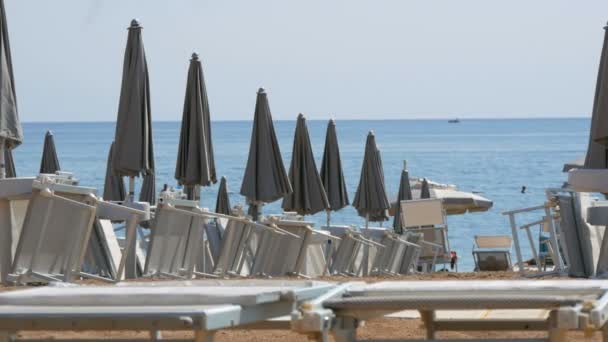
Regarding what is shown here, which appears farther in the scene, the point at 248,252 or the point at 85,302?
the point at 248,252

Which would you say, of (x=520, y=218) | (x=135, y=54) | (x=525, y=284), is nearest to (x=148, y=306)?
(x=525, y=284)

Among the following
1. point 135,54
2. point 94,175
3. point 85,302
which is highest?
point 135,54

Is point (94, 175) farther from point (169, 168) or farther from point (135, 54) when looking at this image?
point (135, 54)

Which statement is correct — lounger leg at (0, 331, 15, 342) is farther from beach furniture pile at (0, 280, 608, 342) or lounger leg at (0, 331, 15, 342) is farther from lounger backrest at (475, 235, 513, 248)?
lounger backrest at (475, 235, 513, 248)

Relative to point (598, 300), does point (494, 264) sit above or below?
below

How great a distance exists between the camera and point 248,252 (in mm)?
10172

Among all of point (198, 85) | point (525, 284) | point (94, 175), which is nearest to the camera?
point (525, 284)

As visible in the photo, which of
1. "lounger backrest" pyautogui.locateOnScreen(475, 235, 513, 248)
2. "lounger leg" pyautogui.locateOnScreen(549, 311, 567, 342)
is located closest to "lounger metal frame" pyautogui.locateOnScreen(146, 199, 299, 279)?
"lounger leg" pyautogui.locateOnScreen(549, 311, 567, 342)

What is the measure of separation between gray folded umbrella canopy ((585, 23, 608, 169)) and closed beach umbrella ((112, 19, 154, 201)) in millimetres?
4043

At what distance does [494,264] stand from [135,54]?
30.1 ft

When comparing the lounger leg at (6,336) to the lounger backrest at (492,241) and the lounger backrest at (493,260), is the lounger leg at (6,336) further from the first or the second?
the lounger backrest at (492,241)

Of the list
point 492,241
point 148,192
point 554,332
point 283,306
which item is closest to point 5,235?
point 283,306

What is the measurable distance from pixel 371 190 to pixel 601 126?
342 inches

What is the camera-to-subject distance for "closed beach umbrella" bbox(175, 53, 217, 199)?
41.3 feet
